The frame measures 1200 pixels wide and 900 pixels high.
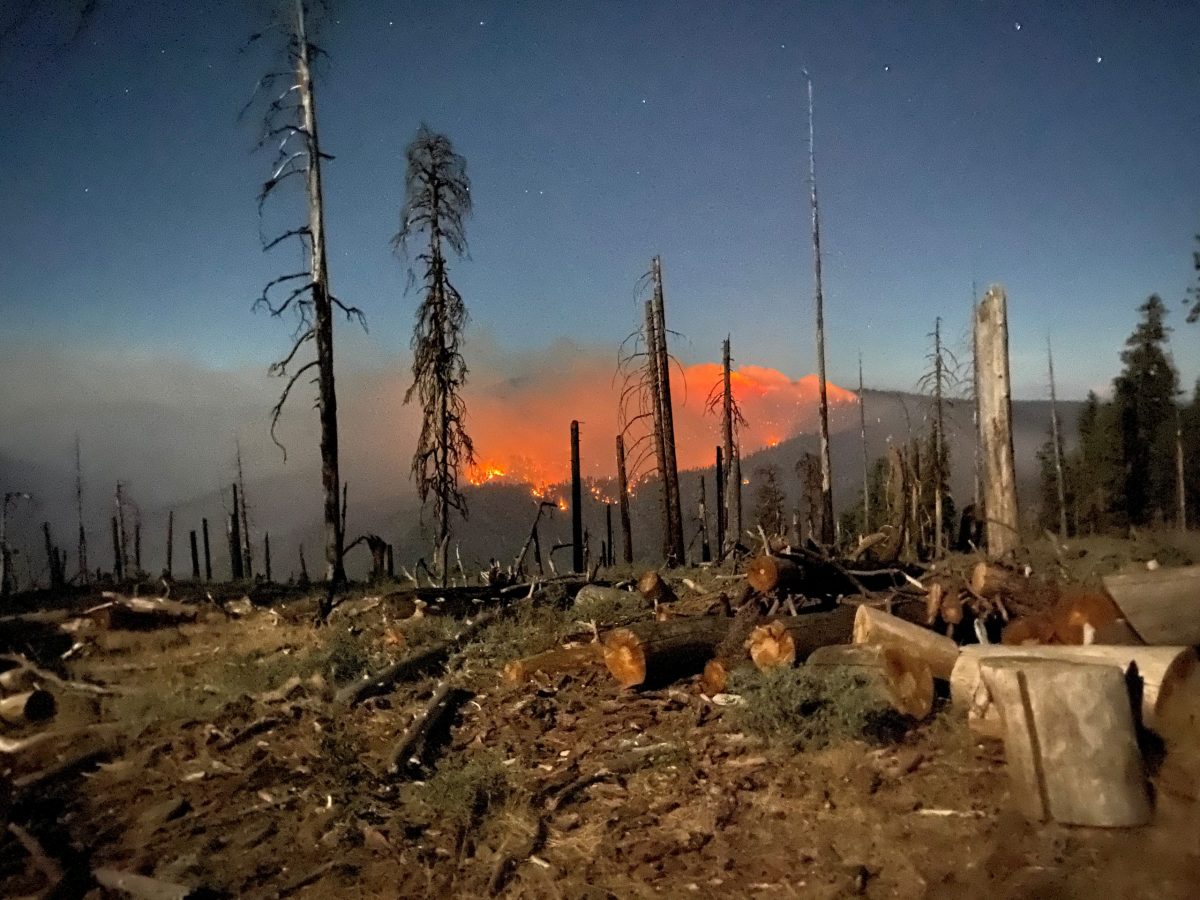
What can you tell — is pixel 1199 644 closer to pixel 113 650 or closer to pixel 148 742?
pixel 148 742

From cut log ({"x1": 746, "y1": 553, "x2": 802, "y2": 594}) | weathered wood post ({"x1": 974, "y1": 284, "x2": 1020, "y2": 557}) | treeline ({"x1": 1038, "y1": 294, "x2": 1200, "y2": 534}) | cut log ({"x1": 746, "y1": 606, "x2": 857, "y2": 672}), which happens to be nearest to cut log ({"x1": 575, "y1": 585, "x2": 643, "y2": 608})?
cut log ({"x1": 746, "y1": 553, "x2": 802, "y2": 594})

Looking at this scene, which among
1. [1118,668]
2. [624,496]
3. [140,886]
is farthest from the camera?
[624,496]

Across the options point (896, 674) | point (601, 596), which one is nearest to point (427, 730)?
point (601, 596)

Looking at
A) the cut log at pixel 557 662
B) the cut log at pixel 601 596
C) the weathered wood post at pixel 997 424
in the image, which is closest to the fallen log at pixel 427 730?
the cut log at pixel 557 662

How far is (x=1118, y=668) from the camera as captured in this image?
16.1 feet

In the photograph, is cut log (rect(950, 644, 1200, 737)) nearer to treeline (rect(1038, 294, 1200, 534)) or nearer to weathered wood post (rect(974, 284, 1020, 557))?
weathered wood post (rect(974, 284, 1020, 557))

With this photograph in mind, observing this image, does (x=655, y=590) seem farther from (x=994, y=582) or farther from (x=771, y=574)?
(x=994, y=582)

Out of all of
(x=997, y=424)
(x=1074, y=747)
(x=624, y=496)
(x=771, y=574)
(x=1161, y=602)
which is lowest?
(x=1074, y=747)

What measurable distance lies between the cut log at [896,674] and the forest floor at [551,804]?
204mm

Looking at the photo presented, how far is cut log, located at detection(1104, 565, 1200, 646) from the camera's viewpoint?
584 centimetres

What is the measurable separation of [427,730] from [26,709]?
4553 millimetres

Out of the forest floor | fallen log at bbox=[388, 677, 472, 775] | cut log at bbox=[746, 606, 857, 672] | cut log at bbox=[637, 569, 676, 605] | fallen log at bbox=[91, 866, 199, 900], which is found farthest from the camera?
cut log at bbox=[637, 569, 676, 605]

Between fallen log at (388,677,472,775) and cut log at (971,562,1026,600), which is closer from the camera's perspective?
fallen log at (388,677,472,775)

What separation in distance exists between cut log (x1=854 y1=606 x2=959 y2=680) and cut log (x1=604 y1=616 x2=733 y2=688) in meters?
→ 1.56
